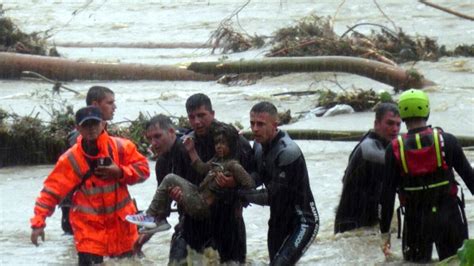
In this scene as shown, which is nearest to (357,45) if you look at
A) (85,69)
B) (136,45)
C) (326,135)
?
(326,135)

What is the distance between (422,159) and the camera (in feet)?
25.7

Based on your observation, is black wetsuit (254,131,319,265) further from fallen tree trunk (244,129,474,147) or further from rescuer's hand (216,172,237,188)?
fallen tree trunk (244,129,474,147)

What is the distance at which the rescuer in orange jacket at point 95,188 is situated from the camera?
8.48 meters

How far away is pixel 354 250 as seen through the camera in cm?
955

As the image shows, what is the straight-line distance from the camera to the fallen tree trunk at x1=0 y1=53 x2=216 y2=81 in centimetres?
2036

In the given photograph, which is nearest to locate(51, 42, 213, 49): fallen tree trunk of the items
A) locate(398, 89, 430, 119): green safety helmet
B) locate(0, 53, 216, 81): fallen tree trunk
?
locate(0, 53, 216, 81): fallen tree trunk

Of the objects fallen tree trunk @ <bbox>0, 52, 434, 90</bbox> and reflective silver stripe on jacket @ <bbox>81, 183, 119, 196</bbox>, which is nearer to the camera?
reflective silver stripe on jacket @ <bbox>81, 183, 119, 196</bbox>

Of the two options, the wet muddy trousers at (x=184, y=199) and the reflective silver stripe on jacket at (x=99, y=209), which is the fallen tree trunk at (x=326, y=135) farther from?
the wet muddy trousers at (x=184, y=199)

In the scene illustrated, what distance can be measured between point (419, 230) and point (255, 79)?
1222cm

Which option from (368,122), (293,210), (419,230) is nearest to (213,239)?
(293,210)

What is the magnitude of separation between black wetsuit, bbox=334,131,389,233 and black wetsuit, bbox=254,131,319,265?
102 cm

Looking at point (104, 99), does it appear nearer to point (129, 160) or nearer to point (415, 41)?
point (129, 160)

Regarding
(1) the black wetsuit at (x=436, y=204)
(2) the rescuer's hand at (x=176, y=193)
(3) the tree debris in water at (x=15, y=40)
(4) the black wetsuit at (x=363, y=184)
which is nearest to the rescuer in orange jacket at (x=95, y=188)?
(2) the rescuer's hand at (x=176, y=193)

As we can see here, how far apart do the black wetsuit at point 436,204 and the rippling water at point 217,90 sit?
2.14ft
